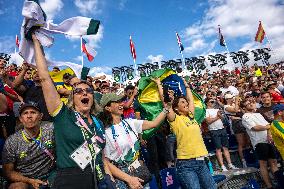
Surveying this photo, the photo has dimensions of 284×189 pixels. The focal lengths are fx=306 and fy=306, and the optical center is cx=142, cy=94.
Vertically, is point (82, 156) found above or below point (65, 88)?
below

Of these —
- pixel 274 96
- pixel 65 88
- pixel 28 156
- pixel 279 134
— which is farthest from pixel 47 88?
pixel 274 96

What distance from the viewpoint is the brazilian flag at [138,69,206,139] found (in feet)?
19.5

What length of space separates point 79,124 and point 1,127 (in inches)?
86.2

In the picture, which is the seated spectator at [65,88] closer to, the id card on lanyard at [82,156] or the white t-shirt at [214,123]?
the id card on lanyard at [82,156]

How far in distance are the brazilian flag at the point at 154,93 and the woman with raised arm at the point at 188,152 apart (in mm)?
618

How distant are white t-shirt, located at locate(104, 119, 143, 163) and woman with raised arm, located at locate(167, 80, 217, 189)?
→ 40.7 inches

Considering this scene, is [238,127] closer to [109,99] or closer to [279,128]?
[279,128]

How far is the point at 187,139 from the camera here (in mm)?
5062

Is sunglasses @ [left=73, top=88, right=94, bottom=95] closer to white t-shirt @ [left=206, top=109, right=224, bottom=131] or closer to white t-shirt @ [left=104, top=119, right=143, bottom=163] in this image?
white t-shirt @ [left=104, top=119, right=143, bottom=163]

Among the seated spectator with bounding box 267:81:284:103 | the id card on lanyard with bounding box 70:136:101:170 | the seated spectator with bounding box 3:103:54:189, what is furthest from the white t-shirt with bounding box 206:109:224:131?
the id card on lanyard with bounding box 70:136:101:170

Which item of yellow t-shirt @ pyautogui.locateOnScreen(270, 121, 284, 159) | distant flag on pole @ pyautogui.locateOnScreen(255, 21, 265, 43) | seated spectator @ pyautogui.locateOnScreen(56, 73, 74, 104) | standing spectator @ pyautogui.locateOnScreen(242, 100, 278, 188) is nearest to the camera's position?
seated spectator @ pyautogui.locateOnScreen(56, 73, 74, 104)

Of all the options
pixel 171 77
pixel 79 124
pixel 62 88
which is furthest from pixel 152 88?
pixel 79 124

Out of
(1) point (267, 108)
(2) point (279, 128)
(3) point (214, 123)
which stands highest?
(1) point (267, 108)

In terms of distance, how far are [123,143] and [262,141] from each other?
5.11 metres
